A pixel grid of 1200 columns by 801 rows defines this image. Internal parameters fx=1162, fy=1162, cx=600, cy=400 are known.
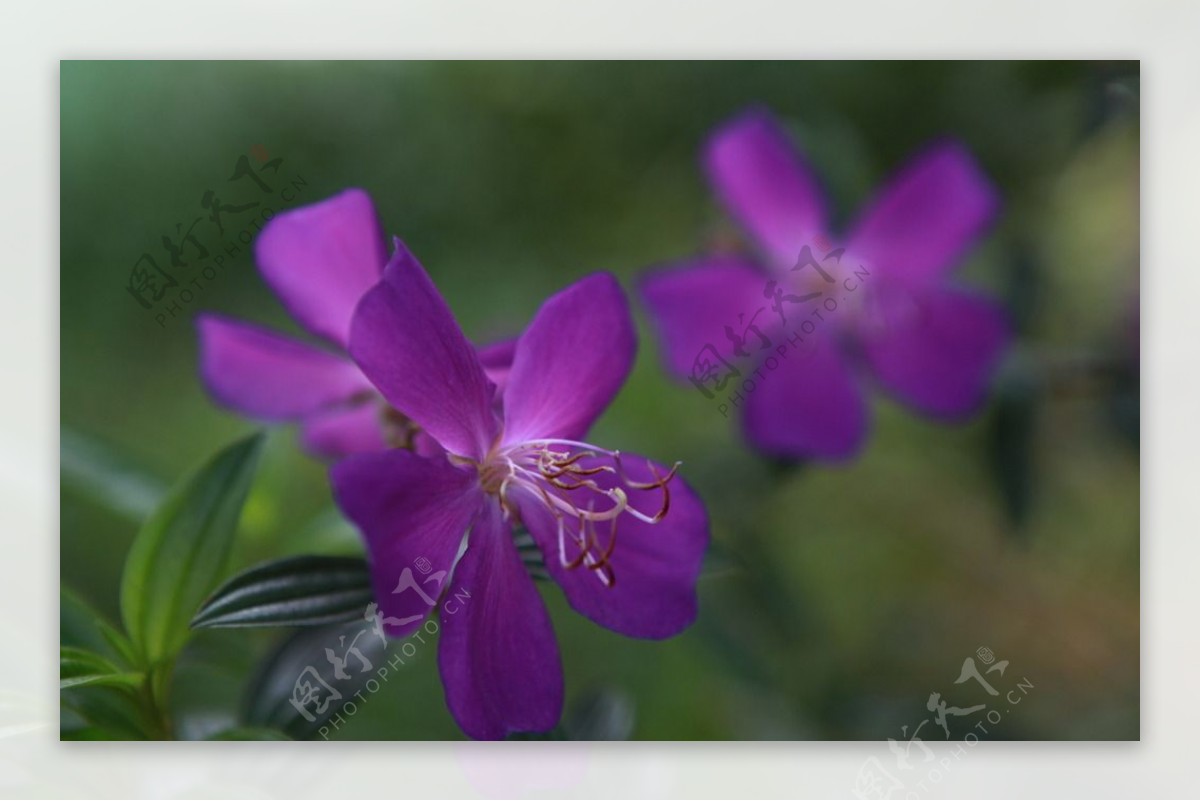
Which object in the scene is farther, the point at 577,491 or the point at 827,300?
the point at 827,300

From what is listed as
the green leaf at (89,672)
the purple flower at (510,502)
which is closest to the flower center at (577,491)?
the purple flower at (510,502)

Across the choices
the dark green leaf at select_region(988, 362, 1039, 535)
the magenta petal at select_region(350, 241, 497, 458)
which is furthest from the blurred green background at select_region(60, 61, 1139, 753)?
the magenta petal at select_region(350, 241, 497, 458)

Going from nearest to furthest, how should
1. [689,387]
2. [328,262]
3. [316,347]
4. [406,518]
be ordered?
[406,518]
[328,262]
[316,347]
[689,387]

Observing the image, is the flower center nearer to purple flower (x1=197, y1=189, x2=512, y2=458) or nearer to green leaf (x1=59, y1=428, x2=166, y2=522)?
purple flower (x1=197, y1=189, x2=512, y2=458)

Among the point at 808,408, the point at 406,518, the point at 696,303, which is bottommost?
the point at 406,518

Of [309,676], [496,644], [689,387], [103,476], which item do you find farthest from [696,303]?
[103,476]

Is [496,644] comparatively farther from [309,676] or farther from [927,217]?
[927,217]

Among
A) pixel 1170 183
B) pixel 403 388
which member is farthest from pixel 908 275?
pixel 403 388
